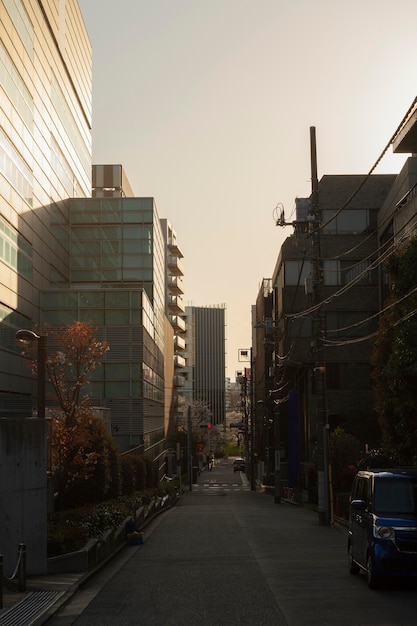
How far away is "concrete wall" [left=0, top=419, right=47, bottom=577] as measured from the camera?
1822 centimetres

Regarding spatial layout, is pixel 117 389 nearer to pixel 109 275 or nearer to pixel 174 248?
pixel 109 275

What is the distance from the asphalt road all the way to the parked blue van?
0.43 meters

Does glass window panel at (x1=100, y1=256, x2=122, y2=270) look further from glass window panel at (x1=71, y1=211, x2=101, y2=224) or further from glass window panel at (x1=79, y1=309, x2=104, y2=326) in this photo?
glass window panel at (x1=79, y1=309, x2=104, y2=326)

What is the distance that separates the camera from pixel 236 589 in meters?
16.4

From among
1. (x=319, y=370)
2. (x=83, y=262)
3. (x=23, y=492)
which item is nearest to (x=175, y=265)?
(x=83, y=262)

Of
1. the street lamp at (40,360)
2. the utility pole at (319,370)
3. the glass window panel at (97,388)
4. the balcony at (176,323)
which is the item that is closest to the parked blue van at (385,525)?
the street lamp at (40,360)

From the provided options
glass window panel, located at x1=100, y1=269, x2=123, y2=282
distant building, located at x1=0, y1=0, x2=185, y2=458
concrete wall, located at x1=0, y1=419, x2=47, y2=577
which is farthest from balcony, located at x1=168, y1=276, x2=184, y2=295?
concrete wall, located at x1=0, y1=419, x2=47, y2=577

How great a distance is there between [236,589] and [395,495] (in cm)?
342

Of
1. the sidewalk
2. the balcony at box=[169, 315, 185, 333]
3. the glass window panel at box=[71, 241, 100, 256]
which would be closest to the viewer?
the sidewalk

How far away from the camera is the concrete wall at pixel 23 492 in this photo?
59.8 feet

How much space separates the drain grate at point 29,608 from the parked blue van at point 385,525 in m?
5.64

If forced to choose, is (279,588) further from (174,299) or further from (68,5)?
(174,299)

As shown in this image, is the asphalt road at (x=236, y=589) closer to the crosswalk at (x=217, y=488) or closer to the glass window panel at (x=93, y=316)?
the glass window panel at (x=93, y=316)

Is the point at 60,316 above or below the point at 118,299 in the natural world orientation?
below
